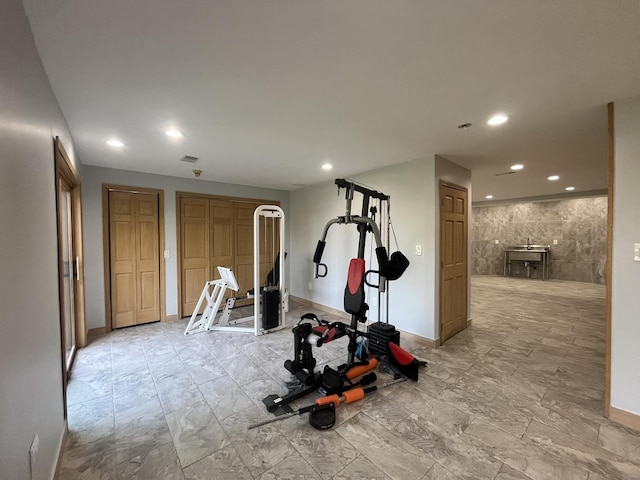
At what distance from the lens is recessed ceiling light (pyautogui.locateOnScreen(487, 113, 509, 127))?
222cm

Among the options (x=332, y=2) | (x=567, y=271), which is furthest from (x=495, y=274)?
(x=332, y=2)

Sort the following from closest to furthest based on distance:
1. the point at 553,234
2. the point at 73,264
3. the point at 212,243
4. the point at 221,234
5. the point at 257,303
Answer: the point at 73,264
the point at 257,303
the point at 212,243
the point at 221,234
the point at 553,234

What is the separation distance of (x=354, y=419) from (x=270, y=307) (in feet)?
7.14

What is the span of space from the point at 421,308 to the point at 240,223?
142 inches

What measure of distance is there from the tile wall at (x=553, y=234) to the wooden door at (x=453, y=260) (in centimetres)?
620

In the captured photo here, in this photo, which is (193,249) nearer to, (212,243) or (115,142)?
(212,243)

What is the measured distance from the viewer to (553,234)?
8.01 meters

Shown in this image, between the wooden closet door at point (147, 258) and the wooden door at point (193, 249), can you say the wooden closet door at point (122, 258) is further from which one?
the wooden door at point (193, 249)

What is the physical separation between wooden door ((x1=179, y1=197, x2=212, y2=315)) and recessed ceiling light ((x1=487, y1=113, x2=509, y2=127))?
434 cm

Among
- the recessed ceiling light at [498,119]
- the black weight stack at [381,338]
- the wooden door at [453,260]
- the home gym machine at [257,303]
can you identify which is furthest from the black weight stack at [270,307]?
the recessed ceiling light at [498,119]

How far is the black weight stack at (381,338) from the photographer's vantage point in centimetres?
281

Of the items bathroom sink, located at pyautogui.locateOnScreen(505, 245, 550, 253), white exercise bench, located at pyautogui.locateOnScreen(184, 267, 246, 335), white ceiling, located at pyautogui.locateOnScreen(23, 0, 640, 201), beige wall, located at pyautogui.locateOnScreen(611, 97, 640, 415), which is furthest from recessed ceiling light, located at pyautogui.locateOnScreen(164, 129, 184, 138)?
bathroom sink, located at pyautogui.locateOnScreen(505, 245, 550, 253)

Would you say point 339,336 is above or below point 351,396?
above

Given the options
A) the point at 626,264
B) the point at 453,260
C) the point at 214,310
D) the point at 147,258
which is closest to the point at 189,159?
the point at 147,258
